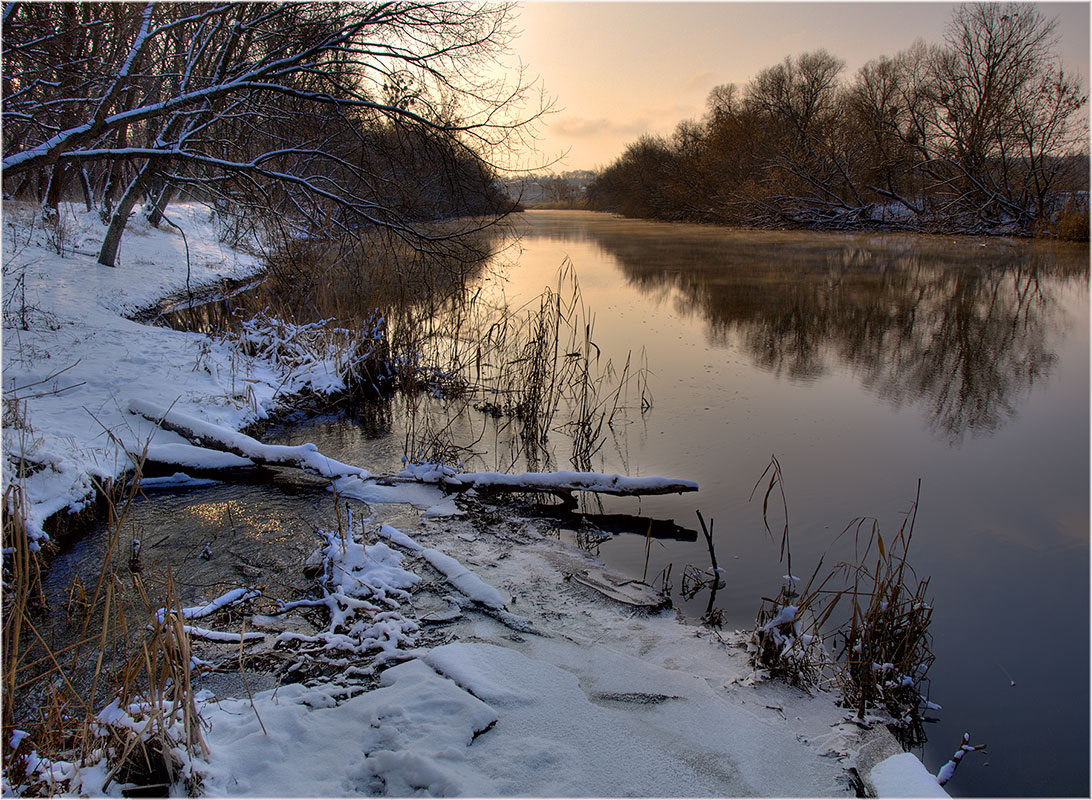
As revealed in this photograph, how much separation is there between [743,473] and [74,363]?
20.3 ft

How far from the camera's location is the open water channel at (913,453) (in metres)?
3.28

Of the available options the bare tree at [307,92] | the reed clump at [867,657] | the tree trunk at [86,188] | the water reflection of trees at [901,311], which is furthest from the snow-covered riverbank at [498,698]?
the tree trunk at [86,188]

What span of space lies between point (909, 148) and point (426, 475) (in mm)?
27642

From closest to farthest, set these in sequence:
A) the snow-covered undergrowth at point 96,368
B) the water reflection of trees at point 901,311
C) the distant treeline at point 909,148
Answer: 1. the snow-covered undergrowth at point 96,368
2. the water reflection of trees at point 901,311
3. the distant treeline at point 909,148

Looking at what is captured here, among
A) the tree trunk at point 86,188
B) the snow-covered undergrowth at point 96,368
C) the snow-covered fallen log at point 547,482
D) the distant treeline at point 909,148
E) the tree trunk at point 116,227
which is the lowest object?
the snow-covered fallen log at point 547,482

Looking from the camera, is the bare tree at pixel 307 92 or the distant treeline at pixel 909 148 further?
the distant treeline at pixel 909 148

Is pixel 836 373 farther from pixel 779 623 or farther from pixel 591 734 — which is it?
pixel 591 734

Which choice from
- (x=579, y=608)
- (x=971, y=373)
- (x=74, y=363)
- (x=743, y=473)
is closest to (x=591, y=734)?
(x=579, y=608)

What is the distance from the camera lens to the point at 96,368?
645cm

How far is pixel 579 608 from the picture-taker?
3.48 metres

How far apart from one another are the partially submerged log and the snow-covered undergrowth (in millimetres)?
343

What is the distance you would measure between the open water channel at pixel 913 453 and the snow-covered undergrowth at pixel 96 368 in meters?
0.75

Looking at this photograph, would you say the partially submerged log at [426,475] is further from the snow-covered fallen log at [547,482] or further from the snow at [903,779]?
the snow at [903,779]

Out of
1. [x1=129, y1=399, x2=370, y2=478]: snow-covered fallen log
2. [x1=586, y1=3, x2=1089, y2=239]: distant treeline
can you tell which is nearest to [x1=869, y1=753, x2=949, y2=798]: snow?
[x1=129, y1=399, x2=370, y2=478]: snow-covered fallen log
